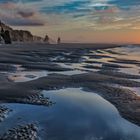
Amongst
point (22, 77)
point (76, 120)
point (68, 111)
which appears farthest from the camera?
point (22, 77)

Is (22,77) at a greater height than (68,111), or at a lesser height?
lesser

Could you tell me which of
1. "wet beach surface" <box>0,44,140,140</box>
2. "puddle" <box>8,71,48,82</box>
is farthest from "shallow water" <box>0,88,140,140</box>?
"puddle" <box>8,71,48,82</box>

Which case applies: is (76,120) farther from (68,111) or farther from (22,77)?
(22,77)

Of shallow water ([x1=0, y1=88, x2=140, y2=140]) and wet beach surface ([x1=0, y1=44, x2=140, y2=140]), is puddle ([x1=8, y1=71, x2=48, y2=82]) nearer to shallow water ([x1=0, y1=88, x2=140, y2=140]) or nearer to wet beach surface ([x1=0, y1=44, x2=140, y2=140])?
wet beach surface ([x1=0, y1=44, x2=140, y2=140])

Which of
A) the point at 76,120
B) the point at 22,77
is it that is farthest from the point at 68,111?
the point at 22,77

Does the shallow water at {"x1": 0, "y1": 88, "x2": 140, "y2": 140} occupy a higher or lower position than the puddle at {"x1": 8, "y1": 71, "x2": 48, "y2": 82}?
higher

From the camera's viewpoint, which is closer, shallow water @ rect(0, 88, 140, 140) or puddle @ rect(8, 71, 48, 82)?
shallow water @ rect(0, 88, 140, 140)

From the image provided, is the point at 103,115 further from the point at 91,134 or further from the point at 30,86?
the point at 30,86

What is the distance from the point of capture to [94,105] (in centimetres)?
1201

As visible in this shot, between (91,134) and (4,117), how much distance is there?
262 cm

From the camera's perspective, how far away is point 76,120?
980 centimetres

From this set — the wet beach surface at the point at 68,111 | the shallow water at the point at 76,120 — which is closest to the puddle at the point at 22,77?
the wet beach surface at the point at 68,111

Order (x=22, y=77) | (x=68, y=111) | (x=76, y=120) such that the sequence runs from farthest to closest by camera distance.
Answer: (x=22, y=77) < (x=68, y=111) < (x=76, y=120)

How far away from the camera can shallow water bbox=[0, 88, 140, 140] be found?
8.54 m
